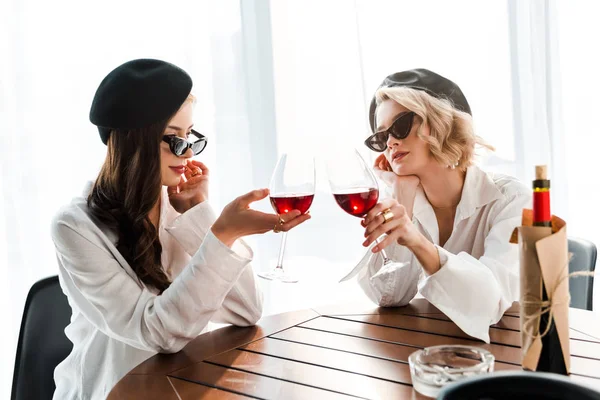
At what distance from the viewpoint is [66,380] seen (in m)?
1.74

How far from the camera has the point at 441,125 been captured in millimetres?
2217

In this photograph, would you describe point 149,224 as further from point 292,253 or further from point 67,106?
point 292,253

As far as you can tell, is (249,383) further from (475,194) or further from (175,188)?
(475,194)

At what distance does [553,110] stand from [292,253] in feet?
6.20

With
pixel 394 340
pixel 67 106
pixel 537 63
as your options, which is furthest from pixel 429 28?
pixel 394 340

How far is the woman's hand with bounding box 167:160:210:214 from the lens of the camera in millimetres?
2096

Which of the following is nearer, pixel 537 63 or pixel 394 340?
pixel 394 340

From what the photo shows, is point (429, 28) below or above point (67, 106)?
above

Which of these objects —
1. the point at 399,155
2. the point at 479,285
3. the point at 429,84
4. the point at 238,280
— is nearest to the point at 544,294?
the point at 479,285

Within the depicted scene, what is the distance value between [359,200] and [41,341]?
995 millimetres

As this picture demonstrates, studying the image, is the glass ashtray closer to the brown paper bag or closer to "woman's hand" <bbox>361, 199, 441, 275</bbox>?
the brown paper bag

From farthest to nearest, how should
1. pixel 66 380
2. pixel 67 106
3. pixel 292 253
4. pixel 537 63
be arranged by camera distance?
1. pixel 537 63
2. pixel 292 253
3. pixel 67 106
4. pixel 66 380

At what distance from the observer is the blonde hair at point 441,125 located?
2189mm

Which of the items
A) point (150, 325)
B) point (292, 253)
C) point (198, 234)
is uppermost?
point (198, 234)
